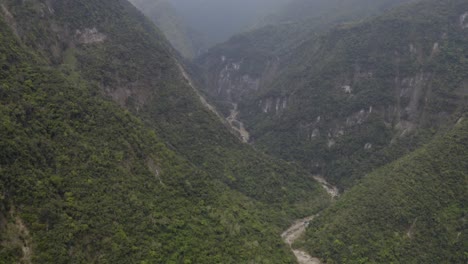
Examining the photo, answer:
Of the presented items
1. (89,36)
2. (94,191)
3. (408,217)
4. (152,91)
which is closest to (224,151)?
(152,91)

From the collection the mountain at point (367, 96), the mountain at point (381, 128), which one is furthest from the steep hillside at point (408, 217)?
the mountain at point (367, 96)

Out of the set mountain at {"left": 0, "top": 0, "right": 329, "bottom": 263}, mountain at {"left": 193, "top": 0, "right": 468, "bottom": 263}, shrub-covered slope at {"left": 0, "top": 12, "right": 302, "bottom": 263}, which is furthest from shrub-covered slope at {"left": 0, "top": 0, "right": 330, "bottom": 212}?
mountain at {"left": 193, "top": 0, "right": 468, "bottom": 263}

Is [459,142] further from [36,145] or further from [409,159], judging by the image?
[36,145]

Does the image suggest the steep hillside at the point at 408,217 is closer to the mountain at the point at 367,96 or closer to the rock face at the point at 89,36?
the mountain at the point at 367,96

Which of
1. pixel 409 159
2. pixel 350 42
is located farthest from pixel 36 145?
pixel 350 42

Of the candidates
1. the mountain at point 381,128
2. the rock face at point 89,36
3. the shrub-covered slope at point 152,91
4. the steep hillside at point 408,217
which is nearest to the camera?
the steep hillside at point 408,217

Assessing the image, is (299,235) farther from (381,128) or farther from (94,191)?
(381,128)

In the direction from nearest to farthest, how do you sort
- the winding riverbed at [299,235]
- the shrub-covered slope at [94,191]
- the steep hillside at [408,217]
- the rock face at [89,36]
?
the shrub-covered slope at [94,191]
the steep hillside at [408,217]
the winding riverbed at [299,235]
the rock face at [89,36]
